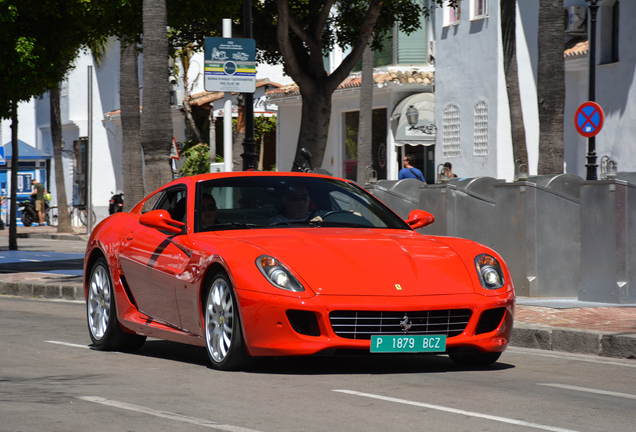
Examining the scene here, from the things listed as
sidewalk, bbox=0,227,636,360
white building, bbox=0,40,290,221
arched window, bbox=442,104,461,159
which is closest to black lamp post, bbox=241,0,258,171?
sidewalk, bbox=0,227,636,360

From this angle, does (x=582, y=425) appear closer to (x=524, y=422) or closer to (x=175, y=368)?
(x=524, y=422)

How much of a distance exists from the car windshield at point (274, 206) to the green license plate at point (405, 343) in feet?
4.49

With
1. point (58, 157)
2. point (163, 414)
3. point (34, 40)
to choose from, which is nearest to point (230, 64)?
point (34, 40)

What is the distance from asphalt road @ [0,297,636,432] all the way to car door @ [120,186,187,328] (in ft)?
1.33

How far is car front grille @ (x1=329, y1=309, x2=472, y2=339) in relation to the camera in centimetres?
673

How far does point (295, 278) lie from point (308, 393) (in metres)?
0.80

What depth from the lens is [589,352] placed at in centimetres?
894

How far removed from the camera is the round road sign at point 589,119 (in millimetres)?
21094

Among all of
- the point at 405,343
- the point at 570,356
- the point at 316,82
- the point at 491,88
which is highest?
the point at 491,88

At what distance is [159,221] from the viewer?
778 cm

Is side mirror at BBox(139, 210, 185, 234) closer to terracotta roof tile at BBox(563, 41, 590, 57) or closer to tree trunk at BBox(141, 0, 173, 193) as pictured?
tree trunk at BBox(141, 0, 173, 193)

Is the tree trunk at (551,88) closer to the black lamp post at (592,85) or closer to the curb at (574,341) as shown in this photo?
the black lamp post at (592,85)

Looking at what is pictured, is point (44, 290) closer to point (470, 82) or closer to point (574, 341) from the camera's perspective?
point (574, 341)

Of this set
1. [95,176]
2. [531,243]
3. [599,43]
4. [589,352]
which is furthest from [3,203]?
[589,352]
